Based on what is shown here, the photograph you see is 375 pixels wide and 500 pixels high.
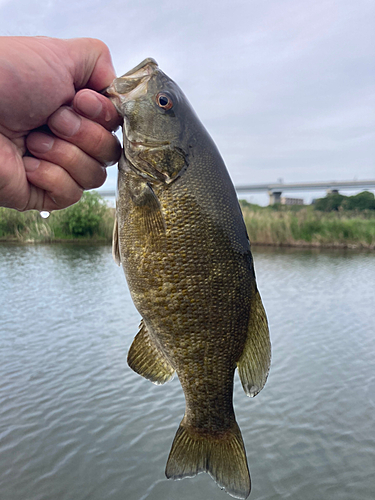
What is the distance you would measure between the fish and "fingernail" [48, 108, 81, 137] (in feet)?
0.81

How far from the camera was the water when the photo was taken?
7.07m

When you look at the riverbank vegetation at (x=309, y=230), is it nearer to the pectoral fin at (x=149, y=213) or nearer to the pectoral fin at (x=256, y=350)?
the pectoral fin at (x=256, y=350)

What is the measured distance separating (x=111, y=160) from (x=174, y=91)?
21.8 inches

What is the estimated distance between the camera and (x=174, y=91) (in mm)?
2227

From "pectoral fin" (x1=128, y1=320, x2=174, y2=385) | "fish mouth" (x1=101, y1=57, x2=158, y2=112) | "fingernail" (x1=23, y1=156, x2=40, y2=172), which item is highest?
"fish mouth" (x1=101, y1=57, x2=158, y2=112)

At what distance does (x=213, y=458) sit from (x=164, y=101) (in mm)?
1919

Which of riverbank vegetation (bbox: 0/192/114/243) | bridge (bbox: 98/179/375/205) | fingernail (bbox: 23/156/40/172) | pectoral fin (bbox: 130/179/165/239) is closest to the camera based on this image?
pectoral fin (bbox: 130/179/165/239)

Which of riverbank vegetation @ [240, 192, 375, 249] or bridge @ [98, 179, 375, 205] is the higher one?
bridge @ [98, 179, 375, 205]

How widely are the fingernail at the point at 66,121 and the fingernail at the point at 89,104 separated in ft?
0.27

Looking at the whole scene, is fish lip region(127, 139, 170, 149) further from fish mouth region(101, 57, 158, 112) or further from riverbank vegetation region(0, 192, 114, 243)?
riverbank vegetation region(0, 192, 114, 243)

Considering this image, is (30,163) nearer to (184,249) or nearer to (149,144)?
(149,144)

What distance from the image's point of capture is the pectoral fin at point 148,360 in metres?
2.31

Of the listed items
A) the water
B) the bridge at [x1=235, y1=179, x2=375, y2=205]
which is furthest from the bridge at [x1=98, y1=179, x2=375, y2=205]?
the water

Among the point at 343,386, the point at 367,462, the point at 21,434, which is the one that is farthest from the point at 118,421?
the point at 343,386
